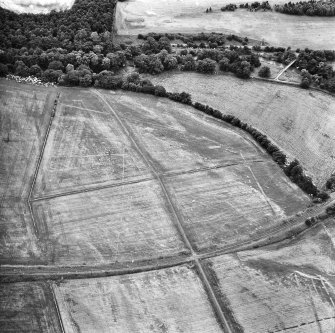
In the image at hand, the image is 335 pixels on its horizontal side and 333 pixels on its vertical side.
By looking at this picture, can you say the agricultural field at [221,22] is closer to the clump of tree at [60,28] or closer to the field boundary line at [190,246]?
the clump of tree at [60,28]

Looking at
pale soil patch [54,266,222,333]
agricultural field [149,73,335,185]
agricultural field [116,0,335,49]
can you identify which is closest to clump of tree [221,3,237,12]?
agricultural field [116,0,335,49]

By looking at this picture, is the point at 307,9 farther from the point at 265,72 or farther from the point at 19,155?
the point at 19,155

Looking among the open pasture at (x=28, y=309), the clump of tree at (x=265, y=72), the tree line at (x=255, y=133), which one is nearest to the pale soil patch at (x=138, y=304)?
the open pasture at (x=28, y=309)

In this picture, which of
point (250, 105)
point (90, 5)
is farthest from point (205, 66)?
point (90, 5)

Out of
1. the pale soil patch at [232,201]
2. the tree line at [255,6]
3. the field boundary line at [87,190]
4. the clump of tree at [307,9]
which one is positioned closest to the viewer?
the pale soil patch at [232,201]

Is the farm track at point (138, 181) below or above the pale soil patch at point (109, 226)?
above

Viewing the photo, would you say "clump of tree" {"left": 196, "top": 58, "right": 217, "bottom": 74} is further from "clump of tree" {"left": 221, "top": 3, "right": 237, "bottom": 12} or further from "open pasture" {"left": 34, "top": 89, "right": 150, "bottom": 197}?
"clump of tree" {"left": 221, "top": 3, "right": 237, "bottom": 12}

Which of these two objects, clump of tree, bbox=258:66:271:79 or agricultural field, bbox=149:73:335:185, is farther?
clump of tree, bbox=258:66:271:79
